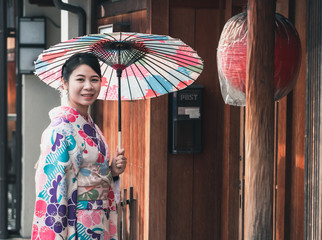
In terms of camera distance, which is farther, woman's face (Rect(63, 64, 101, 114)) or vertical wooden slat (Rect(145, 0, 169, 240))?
vertical wooden slat (Rect(145, 0, 169, 240))

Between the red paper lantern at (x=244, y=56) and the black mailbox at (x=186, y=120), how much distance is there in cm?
182

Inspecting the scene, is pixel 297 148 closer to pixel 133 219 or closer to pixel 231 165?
pixel 231 165

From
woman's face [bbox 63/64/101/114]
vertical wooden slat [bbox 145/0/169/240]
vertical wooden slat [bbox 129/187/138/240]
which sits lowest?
vertical wooden slat [bbox 129/187/138/240]

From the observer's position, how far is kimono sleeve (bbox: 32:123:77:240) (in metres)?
3.68

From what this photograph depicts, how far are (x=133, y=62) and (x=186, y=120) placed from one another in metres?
1.56

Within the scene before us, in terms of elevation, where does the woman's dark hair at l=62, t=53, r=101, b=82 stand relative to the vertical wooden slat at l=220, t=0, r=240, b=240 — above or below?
above

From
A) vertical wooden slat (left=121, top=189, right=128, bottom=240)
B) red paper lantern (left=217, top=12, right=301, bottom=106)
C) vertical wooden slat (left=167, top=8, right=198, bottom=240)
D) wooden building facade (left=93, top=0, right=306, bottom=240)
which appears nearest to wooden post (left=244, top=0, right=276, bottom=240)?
red paper lantern (left=217, top=12, right=301, bottom=106)

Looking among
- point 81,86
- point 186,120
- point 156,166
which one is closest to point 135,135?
point 156,166

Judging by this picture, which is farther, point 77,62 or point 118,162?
point 118,162

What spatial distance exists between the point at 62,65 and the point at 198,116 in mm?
1986

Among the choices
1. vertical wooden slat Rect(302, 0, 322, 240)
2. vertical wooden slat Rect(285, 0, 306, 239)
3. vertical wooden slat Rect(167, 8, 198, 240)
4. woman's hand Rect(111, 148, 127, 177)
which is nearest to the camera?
vertical wooden slat Rect(302, 0, 322, 240)

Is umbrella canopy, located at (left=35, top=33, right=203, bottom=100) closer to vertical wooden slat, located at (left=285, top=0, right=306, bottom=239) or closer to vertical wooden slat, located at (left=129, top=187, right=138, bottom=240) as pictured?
vertical wooden slat, located at (left=285, top=0, right=306, bottom=239)

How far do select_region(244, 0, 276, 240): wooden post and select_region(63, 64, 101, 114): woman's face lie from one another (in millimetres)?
1063

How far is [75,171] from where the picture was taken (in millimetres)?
3771
